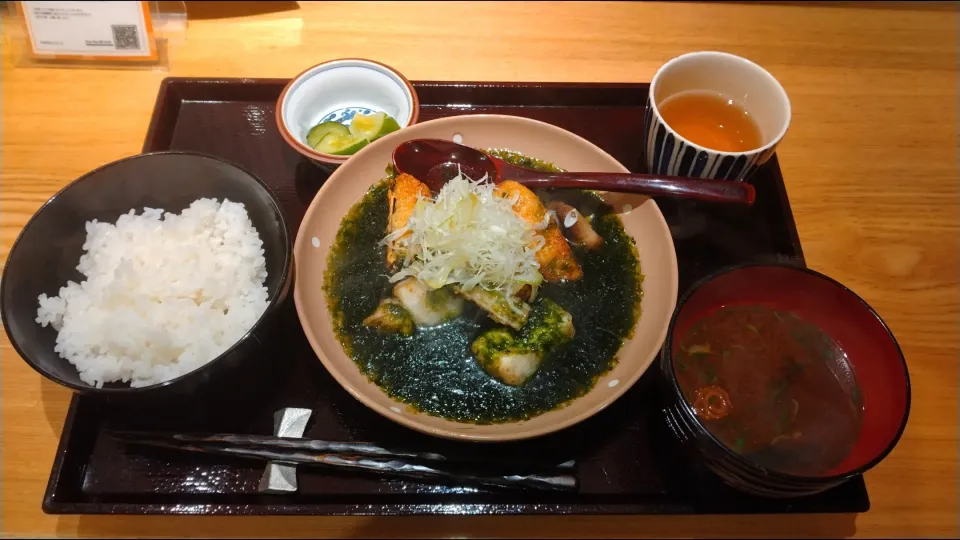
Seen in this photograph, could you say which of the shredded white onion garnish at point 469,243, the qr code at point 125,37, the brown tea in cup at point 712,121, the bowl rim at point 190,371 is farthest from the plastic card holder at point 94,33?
the brown tea in cup at point 712,121

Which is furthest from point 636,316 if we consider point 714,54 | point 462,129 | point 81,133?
point 81,133

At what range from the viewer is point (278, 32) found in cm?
270

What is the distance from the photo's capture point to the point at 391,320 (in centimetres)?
175

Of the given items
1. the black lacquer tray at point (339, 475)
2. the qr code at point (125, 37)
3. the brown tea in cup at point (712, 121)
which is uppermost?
the brown tea in cup at point (712, 121)

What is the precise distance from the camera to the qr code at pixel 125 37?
2400 mm

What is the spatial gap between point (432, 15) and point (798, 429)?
228 centimetres

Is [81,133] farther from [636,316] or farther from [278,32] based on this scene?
[636,316]

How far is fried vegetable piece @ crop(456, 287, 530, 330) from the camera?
1.74 metres

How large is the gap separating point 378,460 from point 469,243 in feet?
2.19

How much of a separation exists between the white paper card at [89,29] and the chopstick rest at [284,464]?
68.6 inches

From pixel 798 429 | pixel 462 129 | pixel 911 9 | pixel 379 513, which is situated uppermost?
pixel 911 9

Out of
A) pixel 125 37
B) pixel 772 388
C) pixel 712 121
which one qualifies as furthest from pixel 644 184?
pixel 125 37

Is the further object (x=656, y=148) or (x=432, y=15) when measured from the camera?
(x=432, y=15)

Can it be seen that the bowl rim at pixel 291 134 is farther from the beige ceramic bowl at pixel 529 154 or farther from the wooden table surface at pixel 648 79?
the wooden table surface at pixel 648 79
